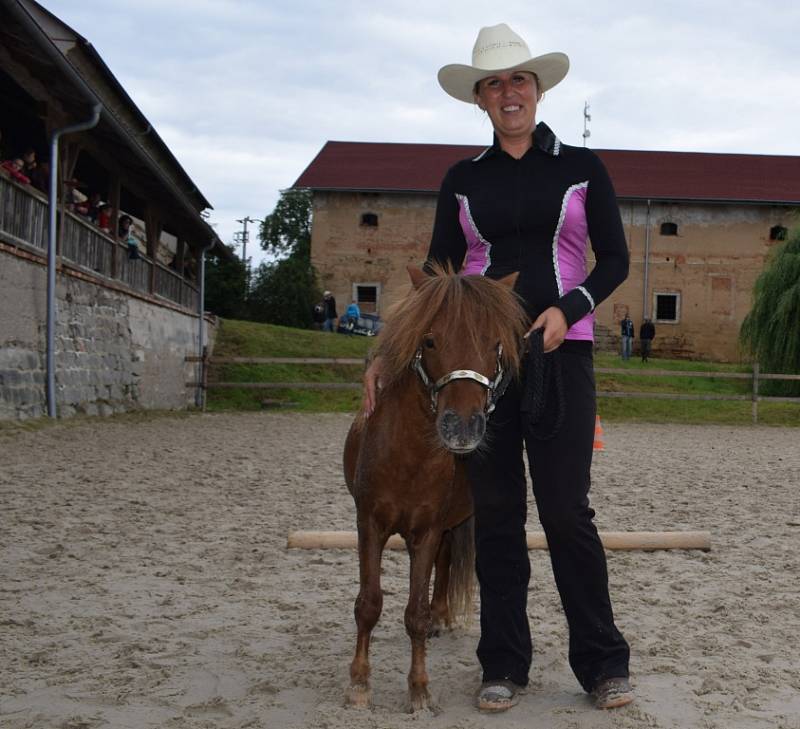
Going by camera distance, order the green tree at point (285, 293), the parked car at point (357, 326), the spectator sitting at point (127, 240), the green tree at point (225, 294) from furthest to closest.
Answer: the green tree at point (225, 294), the green tree at point (285, 293), the parked car at point (357, 326), the spectator sitting at point (127, 240)

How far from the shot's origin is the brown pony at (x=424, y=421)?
107 inches

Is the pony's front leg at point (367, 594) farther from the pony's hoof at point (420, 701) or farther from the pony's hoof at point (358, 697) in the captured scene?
the pony's hoof at point (420, 701)

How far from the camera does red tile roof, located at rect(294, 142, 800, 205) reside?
38.0 meters

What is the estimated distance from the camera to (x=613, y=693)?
292cm

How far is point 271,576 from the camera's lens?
4.81 meters

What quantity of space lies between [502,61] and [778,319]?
22250 mm

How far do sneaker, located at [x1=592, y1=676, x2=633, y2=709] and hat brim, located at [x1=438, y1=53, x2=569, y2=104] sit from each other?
196 cm

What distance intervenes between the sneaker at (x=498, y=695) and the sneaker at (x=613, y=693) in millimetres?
265

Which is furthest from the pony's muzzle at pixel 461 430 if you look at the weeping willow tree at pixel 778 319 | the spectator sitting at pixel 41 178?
the weeping willow tree at pixel 778 319

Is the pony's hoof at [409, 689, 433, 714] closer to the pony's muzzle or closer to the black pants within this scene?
the black pants

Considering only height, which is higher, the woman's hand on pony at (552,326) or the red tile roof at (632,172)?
the red tile roof at (632,172)

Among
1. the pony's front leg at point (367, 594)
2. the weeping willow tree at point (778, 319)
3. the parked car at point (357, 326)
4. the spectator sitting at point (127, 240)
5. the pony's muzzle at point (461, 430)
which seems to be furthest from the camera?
the parked car at point (357, 326)

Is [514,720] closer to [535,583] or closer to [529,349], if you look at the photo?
[529,349]

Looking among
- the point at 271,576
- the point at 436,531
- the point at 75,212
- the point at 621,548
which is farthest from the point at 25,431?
the point at 436,531
